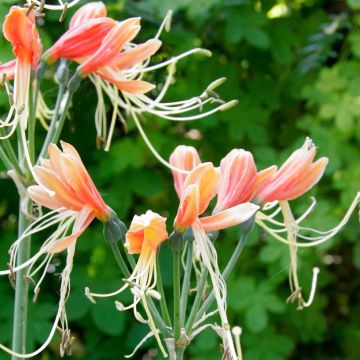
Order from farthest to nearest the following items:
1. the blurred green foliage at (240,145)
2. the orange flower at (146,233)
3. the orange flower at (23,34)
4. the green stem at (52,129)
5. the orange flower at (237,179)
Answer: the blurred green foliage at (240,145) < the green stem at (52,129) < the orange flower at (23,34) < the orange flower at (237,179) < the orange flower at (146,233)

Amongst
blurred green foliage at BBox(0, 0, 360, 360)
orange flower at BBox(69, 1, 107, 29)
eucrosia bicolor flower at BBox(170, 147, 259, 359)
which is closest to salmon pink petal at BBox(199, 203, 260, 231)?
eucrosia bicolor flower at BBox(170, 147, 259, 359)

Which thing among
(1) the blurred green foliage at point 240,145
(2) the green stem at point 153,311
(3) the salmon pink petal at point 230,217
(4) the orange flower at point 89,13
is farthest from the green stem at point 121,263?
(1) the blurred green foliage at point 240,145

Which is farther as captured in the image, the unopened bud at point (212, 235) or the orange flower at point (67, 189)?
the unopened bud at point (212, 235)

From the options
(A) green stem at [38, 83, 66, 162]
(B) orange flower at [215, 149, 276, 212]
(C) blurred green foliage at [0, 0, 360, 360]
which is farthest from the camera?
(C) blurred green foliage at [0, 0, 360, 360]

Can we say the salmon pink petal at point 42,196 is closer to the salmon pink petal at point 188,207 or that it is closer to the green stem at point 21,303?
the salmon pink petal at point 188,207

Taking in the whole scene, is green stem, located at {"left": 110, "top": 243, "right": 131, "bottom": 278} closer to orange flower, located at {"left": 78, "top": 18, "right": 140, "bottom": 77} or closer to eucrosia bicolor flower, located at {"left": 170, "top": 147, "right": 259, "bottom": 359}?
eucrosia bicolor flower, located at {"left": 170, "top": 147, "right": 259, "bottom": 359}

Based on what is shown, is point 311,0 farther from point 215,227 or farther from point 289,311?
point 215,227
